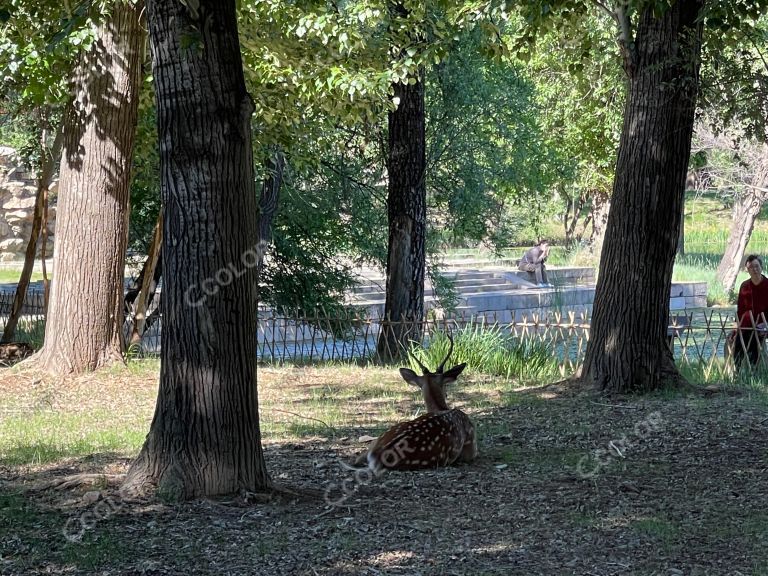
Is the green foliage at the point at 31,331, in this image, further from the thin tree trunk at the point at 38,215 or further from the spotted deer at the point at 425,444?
the spotted deer at the point at 425,444

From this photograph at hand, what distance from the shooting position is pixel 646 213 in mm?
9883

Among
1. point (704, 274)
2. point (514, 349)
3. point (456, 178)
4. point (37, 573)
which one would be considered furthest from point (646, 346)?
point (704, 274)

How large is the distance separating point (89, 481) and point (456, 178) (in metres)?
13.1

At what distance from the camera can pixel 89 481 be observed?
20.5 ft

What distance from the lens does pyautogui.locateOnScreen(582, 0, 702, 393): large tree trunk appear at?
969 cm

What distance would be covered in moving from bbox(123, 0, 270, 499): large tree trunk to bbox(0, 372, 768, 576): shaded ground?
0.87 ft

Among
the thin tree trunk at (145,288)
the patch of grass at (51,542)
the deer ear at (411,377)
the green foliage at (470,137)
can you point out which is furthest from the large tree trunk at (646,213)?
the green foliage at (470,137)

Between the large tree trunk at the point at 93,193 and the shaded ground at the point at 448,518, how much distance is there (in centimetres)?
364

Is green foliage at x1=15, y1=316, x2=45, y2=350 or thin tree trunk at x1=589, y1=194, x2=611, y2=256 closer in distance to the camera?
green foliage at x1=15, y1=316, x2=45, y2=350

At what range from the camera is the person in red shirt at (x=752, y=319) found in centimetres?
1193

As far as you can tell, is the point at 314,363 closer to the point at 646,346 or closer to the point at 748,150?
the point at 646,346

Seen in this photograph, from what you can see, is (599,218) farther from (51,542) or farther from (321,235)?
(51,542)

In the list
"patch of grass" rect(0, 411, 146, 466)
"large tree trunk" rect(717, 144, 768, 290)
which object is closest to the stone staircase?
"large tree trunk" rect(717, 144, 768, 290)

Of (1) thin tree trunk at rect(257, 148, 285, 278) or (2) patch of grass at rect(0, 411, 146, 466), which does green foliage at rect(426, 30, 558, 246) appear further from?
(2) patch of grass at rect(0, 411, 146, 466)
